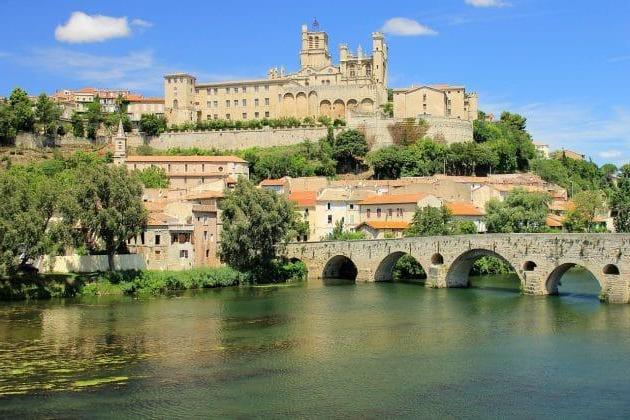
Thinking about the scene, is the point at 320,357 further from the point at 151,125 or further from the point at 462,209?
the point at 151,125

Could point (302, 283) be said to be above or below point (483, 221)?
below

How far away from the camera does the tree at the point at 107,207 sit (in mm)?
49000

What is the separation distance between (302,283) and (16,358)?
27145 mm

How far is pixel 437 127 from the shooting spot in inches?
3477

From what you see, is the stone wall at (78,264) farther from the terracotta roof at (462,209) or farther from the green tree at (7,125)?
the green tree at (7,125)

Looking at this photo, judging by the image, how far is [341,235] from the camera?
64062 millimetres

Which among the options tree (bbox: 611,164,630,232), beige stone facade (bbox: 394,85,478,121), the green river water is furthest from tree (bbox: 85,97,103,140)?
tree (bbox: 611,164,630,232)

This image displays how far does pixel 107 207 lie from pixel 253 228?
9.74 meters

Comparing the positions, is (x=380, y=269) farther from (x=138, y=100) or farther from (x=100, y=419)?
(x=138, y=100)

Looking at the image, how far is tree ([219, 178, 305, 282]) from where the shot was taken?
54469 millimetres

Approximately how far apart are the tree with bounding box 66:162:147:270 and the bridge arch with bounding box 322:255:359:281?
46.0 ft

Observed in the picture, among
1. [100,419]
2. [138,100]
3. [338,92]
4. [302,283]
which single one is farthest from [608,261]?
[138,100]

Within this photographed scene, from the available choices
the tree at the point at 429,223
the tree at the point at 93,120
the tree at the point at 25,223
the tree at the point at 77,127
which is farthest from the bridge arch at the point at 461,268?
the tree at the point at 77,127

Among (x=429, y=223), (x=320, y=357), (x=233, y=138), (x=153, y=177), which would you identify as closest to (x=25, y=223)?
(x=320, y=357)
